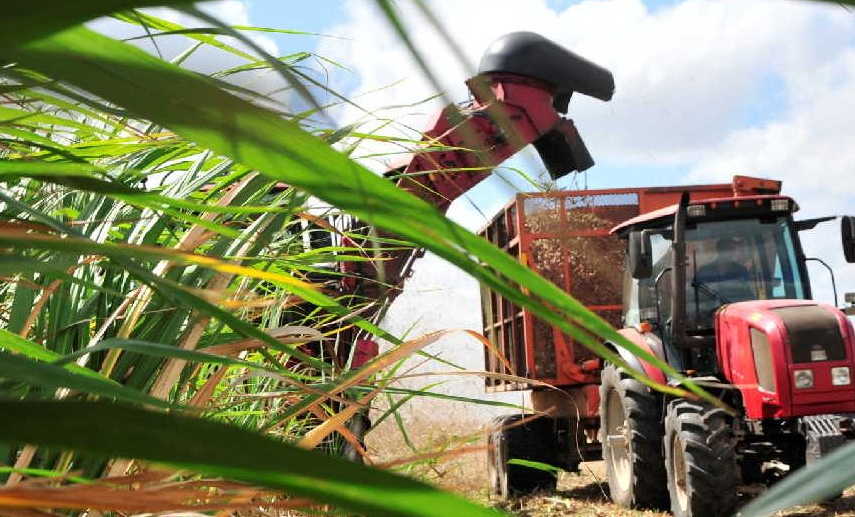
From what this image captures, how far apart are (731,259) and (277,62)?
21.7ft

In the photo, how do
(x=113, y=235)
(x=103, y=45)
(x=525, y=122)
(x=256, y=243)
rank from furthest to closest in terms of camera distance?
(x=525, y=122) → (x=113, y=235) → (x=256, y=243) → (x=103, y=45)

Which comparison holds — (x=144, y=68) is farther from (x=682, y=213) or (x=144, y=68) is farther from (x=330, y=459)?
(x=682, y=213)

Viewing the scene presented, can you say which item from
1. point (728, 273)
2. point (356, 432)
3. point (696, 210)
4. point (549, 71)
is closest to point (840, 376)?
point (728, 273)

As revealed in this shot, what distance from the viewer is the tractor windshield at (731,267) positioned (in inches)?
262

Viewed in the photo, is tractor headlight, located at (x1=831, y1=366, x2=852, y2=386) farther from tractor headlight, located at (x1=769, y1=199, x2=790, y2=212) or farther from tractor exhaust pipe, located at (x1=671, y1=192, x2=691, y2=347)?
tractor headlight, located at (x1=769, y1=199, x2=790, y2=212)

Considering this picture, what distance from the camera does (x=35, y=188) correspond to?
1.26 m

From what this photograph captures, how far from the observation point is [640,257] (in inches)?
235

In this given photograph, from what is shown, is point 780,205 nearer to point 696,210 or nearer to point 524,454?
point 696,210

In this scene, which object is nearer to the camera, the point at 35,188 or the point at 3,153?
the point at 3,153

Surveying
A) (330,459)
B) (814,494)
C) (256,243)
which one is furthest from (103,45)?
(256,243)

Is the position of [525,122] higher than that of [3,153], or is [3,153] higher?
→ [525,122]

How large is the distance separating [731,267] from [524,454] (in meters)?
2.66

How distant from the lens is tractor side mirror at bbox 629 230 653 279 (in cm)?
594

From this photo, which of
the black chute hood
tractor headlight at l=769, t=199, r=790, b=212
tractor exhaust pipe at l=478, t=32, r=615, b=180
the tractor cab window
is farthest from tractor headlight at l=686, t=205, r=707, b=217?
the black chute hood
